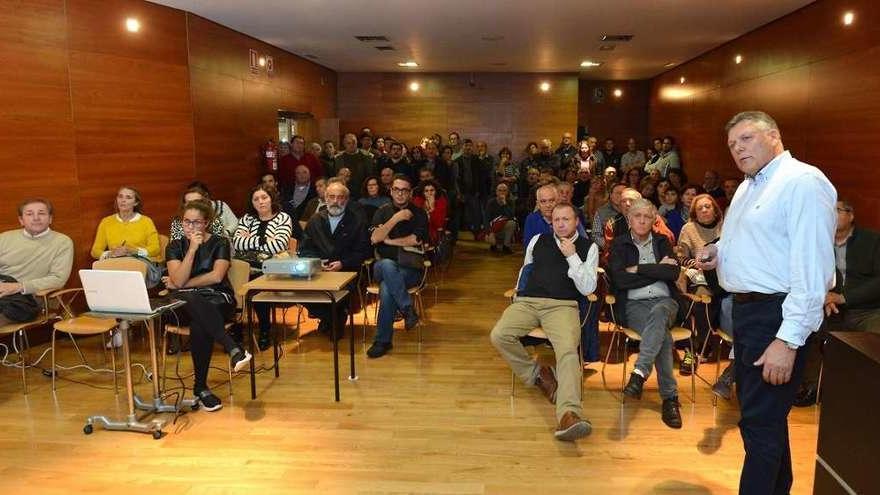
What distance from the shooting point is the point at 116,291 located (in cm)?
337

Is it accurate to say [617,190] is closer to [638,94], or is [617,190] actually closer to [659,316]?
[659,316]

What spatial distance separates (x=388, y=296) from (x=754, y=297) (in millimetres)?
3188

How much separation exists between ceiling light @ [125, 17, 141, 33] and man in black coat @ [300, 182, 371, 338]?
9.43ft

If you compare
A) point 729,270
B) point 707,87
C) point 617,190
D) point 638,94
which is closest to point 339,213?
point 617,190

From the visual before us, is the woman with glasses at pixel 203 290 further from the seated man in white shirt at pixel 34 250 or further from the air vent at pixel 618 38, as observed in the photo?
the air vent at pixel 618 38

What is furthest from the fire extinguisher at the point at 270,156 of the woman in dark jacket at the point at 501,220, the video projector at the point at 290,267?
the video projector at the point at 290,267

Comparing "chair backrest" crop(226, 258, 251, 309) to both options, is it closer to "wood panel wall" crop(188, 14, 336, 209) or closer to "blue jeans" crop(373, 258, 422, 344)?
"blue jeans" crop(373, 258, 422, 344)

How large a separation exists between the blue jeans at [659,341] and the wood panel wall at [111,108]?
4.98 meters

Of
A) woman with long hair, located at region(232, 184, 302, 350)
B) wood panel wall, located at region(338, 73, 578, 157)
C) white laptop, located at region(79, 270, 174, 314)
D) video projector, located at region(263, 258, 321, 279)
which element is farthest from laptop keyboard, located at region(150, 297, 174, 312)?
wood panel wall, located at region(338, 73, 578, 157)

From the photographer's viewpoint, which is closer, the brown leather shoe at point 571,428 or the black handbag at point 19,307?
the brown leather shoe at point 571,428

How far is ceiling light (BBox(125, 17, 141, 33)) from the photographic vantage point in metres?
6.33

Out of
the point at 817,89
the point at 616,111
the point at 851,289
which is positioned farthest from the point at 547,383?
the point at 616,111

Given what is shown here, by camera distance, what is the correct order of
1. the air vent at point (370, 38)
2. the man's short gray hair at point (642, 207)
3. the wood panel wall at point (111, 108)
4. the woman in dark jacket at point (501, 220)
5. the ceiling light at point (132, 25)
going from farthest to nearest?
1. the woman in dark jacket at point (501, 220)
2. the air vent at point (370, 38)
3. the ceiling light at point (132, 25)
4. the wood panel wall at point (111, 108)
5. the man's short gray hair at point (642, 207)

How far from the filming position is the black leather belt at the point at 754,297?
229 centimetres
